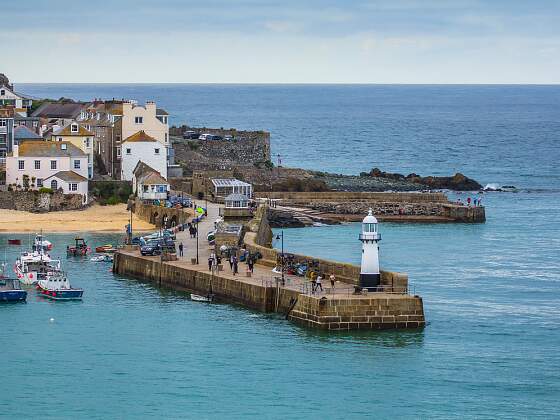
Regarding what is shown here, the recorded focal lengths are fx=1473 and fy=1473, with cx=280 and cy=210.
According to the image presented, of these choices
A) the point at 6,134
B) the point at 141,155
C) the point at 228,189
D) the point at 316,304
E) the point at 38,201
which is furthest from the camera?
the point at 6,134

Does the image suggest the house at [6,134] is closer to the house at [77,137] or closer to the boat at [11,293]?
the house at [77,137]

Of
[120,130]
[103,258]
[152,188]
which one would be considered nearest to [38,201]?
[152,188]

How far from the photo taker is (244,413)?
41.9 meters

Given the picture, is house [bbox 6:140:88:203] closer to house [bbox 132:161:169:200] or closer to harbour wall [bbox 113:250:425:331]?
house [bbox 132:161:169:200]

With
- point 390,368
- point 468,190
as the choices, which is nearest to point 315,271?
point 390,368

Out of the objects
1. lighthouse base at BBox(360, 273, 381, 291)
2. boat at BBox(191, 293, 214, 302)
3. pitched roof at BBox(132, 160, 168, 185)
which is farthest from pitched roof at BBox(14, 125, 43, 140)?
lighthouse base at BBox(360, 273, 381, 291)

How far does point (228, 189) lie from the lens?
293 feet

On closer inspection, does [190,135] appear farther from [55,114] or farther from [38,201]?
[38,201]

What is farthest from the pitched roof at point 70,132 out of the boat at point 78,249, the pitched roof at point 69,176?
the boat at point 78,249

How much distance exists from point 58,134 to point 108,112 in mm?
6957

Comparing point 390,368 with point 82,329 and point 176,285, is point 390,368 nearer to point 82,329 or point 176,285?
point 82,329

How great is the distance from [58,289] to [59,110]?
201ft

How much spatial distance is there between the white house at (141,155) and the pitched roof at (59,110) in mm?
19740

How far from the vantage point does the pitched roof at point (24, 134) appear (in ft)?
325
